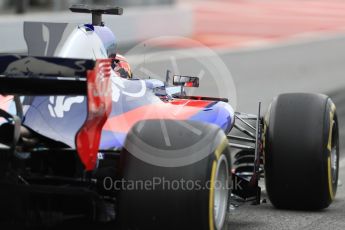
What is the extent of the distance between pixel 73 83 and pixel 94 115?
23 centimetres

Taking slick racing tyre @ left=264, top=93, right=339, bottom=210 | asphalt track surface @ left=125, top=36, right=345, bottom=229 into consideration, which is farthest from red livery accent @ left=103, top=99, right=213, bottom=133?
asphalt track surface @ left=125, top=36, right=345, bottom=229

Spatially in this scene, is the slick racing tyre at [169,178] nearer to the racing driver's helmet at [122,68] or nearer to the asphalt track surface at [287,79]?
the asphalt track surface at [287,79]

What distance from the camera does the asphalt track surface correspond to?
7103mm

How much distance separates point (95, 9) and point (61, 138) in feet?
6.75

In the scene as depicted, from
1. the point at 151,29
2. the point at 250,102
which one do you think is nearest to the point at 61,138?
the point at 250,102

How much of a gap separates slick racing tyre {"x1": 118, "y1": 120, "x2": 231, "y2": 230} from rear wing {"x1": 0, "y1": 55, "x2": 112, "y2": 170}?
0.73 ft

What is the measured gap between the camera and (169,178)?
5.36 m

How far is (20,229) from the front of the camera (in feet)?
20.5

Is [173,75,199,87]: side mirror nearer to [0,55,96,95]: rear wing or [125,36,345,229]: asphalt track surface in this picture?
[125,36,345,229]: asphalt track surface

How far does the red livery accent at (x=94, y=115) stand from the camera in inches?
209

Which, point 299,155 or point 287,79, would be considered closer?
point 299,155

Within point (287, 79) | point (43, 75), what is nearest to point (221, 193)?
point (43, 75)

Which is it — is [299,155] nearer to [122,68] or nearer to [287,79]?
[122,68]

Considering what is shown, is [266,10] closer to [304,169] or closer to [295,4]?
[295,4]
